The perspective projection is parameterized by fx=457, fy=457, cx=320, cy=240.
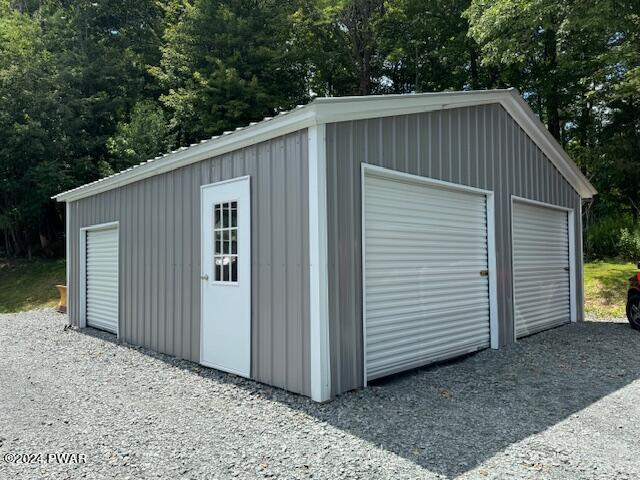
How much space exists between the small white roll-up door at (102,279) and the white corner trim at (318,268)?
484 centimetres

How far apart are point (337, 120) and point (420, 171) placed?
1.46m

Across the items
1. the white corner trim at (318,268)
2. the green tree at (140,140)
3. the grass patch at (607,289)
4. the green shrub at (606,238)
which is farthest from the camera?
the green tree at (140,140)

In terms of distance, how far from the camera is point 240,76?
16172 millimetres

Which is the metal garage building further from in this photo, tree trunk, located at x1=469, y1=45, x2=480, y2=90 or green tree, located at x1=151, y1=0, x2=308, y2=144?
tree trunk, located at x1=469, y1=45, x2=480, y2=90

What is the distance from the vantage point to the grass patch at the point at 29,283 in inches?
492

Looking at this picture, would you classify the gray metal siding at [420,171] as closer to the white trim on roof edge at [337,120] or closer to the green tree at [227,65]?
the white trim on roof edge at [337,120]

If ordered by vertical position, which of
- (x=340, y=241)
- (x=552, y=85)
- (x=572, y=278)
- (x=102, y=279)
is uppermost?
(x=552, y=85)

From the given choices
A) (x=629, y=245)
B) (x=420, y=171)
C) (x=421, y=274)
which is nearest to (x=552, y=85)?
(x=629, y=245)

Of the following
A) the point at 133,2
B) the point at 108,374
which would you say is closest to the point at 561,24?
the point at 108,374

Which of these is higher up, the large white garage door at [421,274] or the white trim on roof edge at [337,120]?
the white trim on roof edge at [337,120]

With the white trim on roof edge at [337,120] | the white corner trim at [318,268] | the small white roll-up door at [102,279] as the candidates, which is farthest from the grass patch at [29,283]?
the white corner trim at [318,268]

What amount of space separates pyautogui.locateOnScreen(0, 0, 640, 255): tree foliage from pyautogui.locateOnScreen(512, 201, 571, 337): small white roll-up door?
22.9ft

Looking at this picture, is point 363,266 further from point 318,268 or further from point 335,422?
point 335,422

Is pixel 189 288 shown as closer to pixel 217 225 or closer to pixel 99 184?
pixel 217 225
